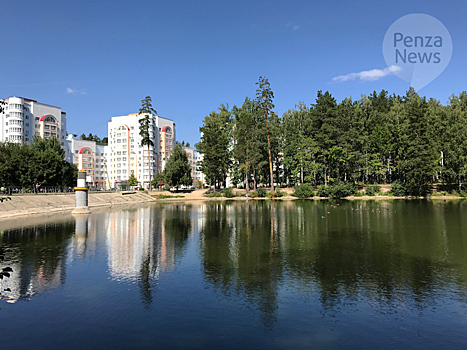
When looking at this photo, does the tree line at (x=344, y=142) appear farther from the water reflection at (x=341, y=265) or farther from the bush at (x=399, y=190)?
the water reflection at (x=341, y=265)

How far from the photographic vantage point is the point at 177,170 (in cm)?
9644

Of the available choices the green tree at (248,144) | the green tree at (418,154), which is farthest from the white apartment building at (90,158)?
the green tree at (418,154)

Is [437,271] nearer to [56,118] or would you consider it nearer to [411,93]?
[411,93]

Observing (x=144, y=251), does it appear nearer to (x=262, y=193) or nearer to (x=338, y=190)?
(x=262, y=193)

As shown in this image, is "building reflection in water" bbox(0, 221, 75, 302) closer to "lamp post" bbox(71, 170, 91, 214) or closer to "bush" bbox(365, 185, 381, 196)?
"lamp post" bbox(71, 170, 91, 214)

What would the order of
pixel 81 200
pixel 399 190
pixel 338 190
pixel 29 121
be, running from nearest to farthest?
1. pixel 81 200
2. pixel 399 190
3. pixel 338 190
4. pixel 29 121

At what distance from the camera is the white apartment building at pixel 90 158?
14438cm

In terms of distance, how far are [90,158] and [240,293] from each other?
511ft

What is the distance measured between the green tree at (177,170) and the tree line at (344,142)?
1306 cm

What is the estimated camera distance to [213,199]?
263ft

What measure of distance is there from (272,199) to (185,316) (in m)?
65.9

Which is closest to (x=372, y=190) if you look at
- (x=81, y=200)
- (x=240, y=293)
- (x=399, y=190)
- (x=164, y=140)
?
(x=399, y=190)

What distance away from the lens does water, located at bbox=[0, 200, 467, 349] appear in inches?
366

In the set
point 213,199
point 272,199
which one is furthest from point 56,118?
point 272,199
